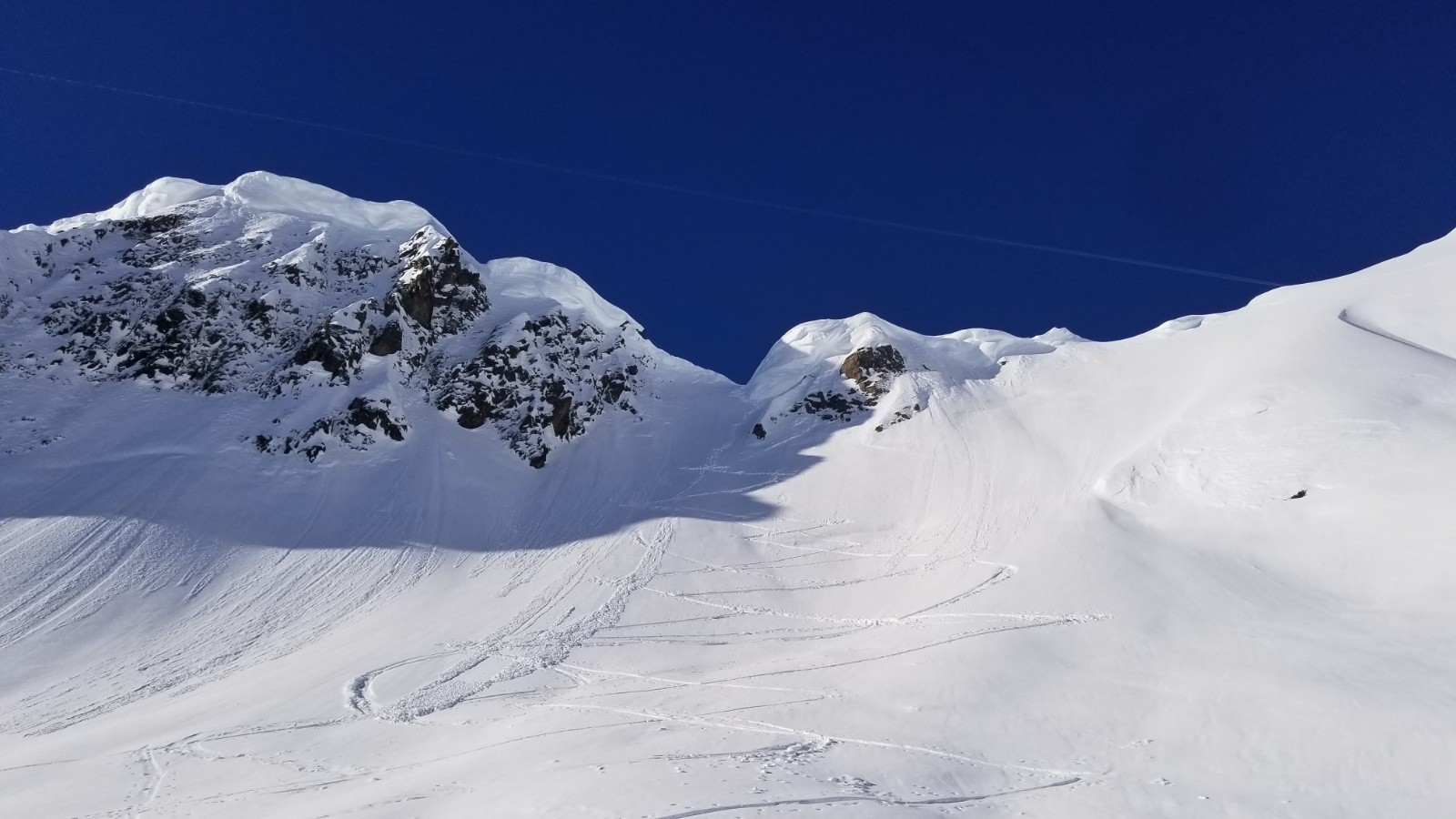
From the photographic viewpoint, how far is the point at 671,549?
3055 centimetres

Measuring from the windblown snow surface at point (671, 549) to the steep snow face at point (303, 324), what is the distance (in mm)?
220

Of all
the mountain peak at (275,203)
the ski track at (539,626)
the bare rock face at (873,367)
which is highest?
the mountain peak at (275,203)

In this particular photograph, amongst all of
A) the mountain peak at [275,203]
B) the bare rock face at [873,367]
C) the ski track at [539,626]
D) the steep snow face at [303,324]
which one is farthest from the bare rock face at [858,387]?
the mountain peak at [275,203]

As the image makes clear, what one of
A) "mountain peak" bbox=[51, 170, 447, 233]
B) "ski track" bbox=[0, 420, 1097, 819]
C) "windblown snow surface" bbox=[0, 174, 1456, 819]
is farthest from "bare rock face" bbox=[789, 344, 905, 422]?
"mountain peak" bbox=[51, 170, 447, 233]

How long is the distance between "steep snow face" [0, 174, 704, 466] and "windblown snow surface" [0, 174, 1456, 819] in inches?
8.7

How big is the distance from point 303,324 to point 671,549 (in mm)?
24124

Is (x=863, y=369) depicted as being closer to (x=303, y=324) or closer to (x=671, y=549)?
(x=671, y=549)

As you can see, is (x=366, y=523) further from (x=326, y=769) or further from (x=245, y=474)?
(x=326, y=769)

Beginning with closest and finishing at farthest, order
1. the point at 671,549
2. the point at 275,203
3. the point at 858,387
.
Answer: the point at 671,549, the point at 858,387, the point at 275,203

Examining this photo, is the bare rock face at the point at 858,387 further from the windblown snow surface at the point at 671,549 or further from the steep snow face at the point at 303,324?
the steep snow face at the point at 303,324

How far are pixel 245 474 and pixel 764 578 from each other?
21.3 metres

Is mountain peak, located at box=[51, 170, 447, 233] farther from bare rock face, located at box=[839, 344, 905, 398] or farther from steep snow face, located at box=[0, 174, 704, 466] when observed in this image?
bare rock face, located at box=[839, 344, 905, 398]

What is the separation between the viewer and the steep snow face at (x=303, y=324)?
37656 millimetres

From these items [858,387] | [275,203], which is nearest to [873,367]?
[858,387]
